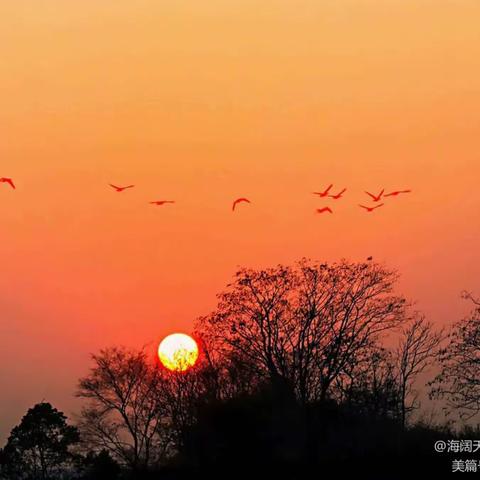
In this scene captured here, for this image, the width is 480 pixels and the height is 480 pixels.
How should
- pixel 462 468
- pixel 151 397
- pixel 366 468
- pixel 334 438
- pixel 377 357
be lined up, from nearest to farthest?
1. pixel 462 468
2. pixel 366 468
3. pixel 334 438
4. pixel 377 357
5. pixel 151 397

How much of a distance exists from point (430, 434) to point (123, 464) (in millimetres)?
22743

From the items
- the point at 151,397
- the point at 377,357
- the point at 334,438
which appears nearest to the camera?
the point at 334,438

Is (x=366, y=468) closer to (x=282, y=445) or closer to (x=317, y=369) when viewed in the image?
(x=282, y=445)

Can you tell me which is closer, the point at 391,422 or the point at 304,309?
the point at 391,422

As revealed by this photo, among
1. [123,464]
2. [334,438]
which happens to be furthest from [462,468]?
[123,464]

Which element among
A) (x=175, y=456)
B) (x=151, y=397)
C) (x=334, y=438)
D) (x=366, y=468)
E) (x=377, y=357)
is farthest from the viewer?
(x=151, y=397)

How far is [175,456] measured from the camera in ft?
189

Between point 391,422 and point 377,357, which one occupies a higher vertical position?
point 377,357

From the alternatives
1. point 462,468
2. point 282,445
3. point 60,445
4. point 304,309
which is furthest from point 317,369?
point 60,445

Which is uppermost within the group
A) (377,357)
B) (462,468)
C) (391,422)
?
(377,357)

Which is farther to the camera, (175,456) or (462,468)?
(175,456)

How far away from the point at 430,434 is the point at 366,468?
420cm

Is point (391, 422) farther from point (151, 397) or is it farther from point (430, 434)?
point (151, 397)

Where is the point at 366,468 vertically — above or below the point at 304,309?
below
